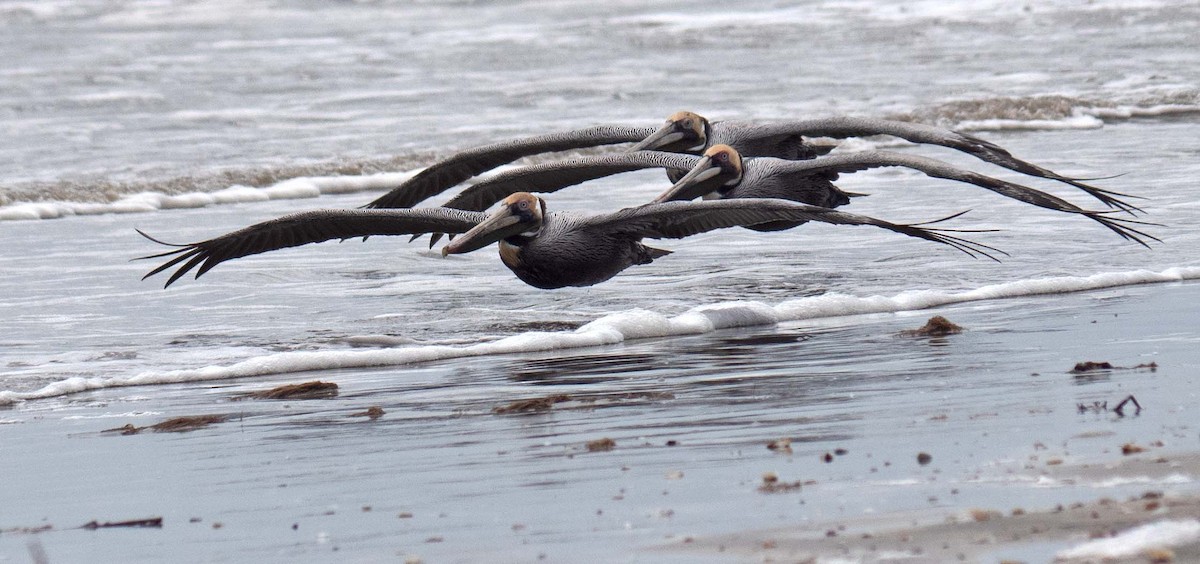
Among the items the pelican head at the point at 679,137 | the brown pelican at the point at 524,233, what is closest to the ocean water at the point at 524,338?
the brown pelican at the point at 524,233

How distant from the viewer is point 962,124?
23.2m

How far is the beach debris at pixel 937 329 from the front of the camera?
8.01 metres

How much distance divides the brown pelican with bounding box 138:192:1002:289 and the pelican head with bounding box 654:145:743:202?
A: 0.70m

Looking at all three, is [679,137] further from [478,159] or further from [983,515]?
[983,515]

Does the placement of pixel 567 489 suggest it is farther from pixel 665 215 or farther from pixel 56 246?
pixel 56 246

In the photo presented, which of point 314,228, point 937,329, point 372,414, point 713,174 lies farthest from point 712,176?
point 372,414

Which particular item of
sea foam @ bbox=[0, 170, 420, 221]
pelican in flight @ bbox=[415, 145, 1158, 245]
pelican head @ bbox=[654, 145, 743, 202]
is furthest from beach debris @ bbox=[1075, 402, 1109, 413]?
sea foam @ bbox=[0, 170, 420, 221]

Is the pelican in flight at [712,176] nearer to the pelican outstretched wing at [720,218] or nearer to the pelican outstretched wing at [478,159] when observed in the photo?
the pelican outstretched wing at [478,159]

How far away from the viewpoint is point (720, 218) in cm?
894

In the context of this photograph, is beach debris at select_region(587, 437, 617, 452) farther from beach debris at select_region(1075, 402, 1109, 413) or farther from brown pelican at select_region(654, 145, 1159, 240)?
brown pelican at select_region(654, 145, 1159, 240)

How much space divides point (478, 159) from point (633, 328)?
3.58 meters

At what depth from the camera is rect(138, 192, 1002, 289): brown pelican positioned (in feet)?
30.6

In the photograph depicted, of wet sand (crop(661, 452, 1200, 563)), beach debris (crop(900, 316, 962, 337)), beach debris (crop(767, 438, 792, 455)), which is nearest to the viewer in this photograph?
wet sand (crop(661, 452, 1200, 563))

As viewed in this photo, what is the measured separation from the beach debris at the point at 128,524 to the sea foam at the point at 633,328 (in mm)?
2831
